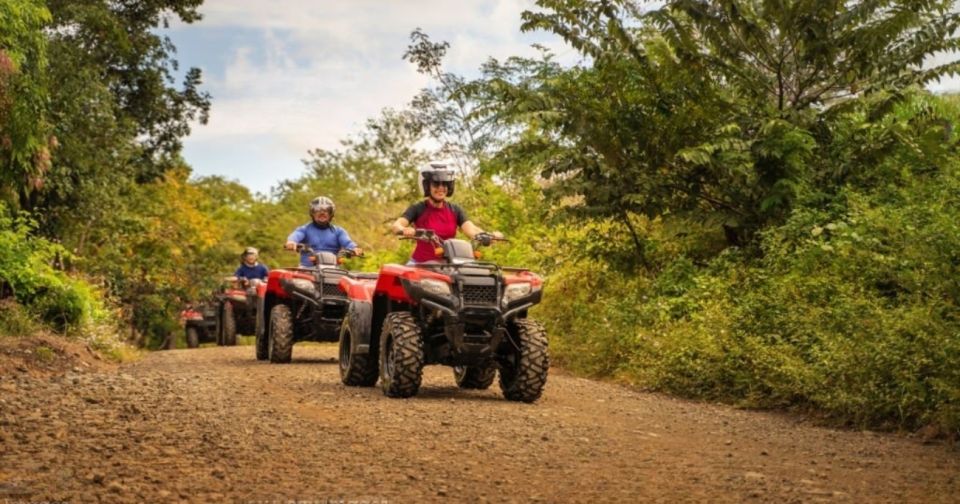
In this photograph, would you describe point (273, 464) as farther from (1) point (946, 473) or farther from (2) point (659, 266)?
(2) point (659, 266)

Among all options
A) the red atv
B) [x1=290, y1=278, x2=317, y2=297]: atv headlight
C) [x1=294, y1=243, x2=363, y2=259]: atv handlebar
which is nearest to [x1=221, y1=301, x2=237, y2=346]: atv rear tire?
[x1=294, y1=243, x2=363, y2=259]: atv handlebar

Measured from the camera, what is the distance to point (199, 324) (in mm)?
33594

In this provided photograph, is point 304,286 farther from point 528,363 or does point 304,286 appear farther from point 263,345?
point 528,363

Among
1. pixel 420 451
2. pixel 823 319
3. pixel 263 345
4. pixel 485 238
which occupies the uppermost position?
pixel 485 238

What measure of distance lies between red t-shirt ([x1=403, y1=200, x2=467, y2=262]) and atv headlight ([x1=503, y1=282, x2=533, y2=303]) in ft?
3.75

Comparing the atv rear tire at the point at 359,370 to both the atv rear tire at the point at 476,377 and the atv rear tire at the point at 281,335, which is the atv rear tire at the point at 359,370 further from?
the atv rear tire at the point at 281,335

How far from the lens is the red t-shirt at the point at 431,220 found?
11.7m

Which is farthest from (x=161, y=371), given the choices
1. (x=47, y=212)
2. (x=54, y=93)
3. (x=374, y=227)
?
(x=374, y=227)

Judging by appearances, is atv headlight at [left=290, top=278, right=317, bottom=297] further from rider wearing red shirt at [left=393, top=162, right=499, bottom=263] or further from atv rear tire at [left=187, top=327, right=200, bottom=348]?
atv rear tire at [left=187, top=327, right=200, bottom=348]

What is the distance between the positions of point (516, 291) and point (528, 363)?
658mm

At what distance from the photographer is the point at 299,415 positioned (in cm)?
927

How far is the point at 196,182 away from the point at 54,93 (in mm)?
43958

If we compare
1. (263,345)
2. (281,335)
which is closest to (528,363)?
(281,335)

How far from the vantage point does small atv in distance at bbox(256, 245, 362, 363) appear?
16.4 m
